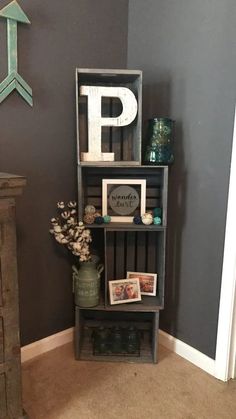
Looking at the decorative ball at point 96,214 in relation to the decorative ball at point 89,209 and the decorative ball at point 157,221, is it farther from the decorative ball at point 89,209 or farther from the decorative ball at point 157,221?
the decorative ball at point 157,221

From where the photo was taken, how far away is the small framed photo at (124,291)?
5.80 ft

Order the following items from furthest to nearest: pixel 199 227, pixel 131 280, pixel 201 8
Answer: pixel 131 280, pixel 199 227, pixel 201 8

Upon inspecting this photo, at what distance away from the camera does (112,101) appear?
71.5 inches

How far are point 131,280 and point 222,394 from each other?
0.68 metres

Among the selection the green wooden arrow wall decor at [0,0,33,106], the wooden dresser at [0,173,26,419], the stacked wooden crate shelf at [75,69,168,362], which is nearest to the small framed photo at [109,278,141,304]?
the stacked wooden crate shelf at [75,69,168,362]

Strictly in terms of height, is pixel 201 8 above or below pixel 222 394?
above

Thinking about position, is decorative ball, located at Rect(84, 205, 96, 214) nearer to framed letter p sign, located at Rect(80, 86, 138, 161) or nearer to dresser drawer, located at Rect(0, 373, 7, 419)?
framed letter p sign, located at Rect(80, 86, 138, 161)

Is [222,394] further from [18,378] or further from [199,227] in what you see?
[18,378]

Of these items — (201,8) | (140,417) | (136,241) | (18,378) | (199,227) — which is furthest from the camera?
(136,241)

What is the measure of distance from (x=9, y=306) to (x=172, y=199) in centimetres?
100

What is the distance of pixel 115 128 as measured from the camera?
6.03 feet

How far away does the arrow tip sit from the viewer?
143cm

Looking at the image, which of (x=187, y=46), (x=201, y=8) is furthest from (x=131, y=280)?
(x=201, y=8)

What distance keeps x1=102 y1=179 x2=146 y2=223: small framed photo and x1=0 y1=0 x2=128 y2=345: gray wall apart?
0.22 metres
